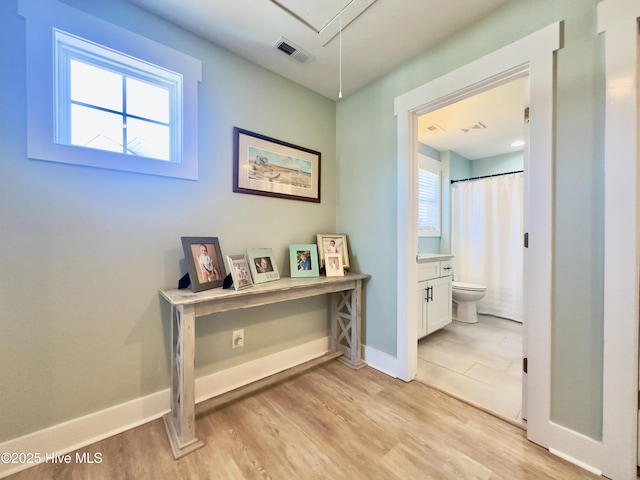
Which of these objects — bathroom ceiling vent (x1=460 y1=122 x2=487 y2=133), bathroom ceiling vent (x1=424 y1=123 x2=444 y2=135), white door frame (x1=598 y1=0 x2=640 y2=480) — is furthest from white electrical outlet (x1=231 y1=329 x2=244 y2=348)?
bathroom ceiling vent (x1=460 y1=122 x2=487 y2=133)

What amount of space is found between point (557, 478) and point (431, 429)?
537 mm

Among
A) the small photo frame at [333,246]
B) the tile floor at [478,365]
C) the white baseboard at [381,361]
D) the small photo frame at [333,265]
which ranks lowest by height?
the tile floor at [478,365]

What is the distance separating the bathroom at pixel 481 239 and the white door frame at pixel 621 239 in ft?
1.83

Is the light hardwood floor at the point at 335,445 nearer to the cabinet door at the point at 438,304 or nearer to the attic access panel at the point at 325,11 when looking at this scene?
the cabinet door at the point at 438,304

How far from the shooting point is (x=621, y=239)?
114 centimetres

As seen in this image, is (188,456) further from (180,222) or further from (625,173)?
(625,173)

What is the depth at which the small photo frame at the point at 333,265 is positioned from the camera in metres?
2.16

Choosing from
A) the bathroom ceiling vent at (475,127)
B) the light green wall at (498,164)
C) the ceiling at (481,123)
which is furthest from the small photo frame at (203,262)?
the light green wall at (498,164)

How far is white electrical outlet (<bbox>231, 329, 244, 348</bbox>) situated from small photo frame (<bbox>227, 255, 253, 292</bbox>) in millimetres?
468

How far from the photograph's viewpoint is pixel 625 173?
113cm

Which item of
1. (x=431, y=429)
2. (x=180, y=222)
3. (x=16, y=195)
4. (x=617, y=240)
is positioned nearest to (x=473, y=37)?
(x=617, y=240)

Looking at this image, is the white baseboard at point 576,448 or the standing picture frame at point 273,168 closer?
the white baseboard at point 576,448

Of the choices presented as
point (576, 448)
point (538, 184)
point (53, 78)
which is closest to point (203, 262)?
point (53, 78)

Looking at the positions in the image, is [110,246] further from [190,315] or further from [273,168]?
[273,168]
